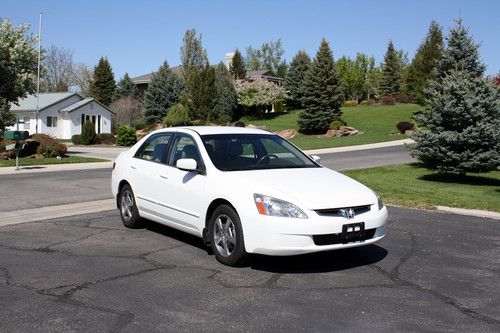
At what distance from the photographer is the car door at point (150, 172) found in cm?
759

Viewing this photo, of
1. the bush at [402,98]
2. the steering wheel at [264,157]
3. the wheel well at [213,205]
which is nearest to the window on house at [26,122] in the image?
the bush at [402,98]

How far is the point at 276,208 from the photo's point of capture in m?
5.81

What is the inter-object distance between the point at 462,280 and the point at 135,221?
15.6ft

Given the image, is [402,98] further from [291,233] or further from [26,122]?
[291,233]

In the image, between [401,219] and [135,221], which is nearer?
[135,221]

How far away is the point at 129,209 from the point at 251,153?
2.38 m

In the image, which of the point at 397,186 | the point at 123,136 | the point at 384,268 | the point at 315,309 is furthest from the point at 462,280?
the point at 123,136

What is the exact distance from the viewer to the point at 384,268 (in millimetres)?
6285

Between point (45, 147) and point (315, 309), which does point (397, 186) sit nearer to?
point (315, 309)

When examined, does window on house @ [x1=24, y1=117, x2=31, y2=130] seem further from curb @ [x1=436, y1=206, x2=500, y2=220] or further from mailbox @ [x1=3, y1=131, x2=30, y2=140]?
curb @ [x1=436, y1=206, x2=500, y2=220]

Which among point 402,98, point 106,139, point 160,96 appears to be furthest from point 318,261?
point 402,98

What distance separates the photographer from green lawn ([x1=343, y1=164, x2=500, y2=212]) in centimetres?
1166

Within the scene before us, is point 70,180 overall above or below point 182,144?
below

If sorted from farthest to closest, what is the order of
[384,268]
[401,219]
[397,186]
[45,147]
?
[45,147] < [397,186] < [401,219] < [384,268]
